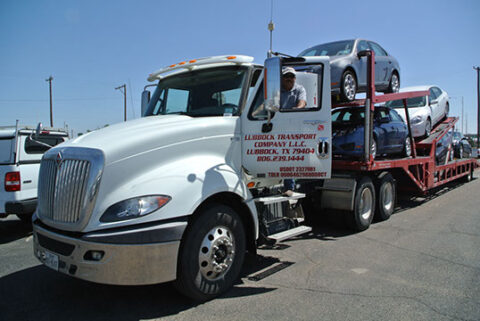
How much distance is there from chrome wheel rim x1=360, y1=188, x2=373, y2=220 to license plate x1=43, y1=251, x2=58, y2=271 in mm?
5156

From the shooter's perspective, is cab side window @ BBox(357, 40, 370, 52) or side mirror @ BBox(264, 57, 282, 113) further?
cab side window @ BBox(357, 40, 370, 52)

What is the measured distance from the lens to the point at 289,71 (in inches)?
171

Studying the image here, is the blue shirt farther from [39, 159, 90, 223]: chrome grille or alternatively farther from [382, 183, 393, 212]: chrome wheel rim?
[382, 183, 393, 212]: chrome wheel rim

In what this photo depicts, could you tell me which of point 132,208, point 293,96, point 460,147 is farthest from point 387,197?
point 460,147

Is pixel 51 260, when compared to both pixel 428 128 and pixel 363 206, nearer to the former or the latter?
pixel 363 206

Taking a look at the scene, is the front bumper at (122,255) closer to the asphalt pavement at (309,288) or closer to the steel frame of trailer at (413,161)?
the asphalt pavement at (309,288)

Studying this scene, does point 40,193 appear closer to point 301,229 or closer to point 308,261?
point 301,229

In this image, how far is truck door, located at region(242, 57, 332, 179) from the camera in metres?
4.13

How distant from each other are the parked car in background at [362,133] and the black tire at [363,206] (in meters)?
0.58

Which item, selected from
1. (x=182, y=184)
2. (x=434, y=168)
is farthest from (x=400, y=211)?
(x=182, y=184)

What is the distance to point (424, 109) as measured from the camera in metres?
9.24

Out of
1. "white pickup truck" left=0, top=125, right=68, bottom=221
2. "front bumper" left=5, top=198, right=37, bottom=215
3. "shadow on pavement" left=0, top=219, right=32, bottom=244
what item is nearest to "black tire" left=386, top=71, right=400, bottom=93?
"white pickup truck" left=0, top=125, right=68, bottom=221

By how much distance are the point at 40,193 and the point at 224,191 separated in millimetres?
1894

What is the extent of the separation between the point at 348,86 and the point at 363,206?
230cm
